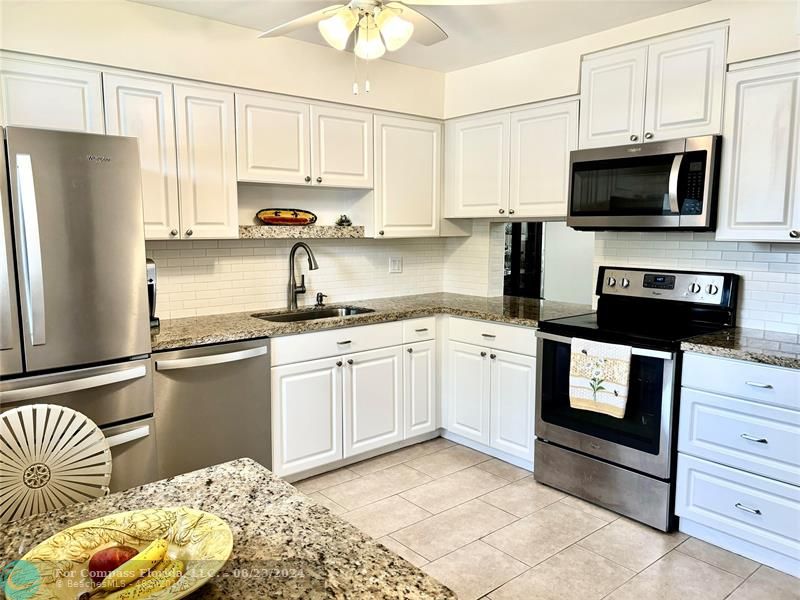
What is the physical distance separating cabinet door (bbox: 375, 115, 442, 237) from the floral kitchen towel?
1.49 metres

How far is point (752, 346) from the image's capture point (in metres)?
2.44

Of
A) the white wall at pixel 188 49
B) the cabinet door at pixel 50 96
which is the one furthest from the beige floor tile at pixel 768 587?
the cabinet door at pixel 50 96

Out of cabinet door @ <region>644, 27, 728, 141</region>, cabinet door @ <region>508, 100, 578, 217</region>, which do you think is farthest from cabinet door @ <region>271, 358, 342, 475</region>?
cabinet door @ <region>644, 27, 728, 141</region>

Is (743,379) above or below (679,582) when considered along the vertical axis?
above

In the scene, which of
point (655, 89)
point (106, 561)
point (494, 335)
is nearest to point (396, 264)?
point (494, 335)

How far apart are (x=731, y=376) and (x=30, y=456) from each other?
8.36 feet

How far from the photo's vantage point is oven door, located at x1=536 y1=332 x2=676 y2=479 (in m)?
2.59

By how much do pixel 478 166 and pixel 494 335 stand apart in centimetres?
119

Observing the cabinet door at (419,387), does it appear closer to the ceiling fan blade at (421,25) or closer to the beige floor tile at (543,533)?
the beige floor tile at (543,533)

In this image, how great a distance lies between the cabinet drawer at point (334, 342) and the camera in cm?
301

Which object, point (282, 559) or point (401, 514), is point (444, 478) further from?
point (282, 559)

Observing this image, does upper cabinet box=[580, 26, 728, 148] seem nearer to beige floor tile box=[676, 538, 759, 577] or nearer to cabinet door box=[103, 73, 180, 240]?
beige floor tile box=[676, 538, 759, 577]

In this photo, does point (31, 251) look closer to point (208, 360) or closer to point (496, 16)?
point (208, 360)

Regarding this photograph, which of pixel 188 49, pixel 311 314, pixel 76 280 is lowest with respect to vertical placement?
pixel 311 314
